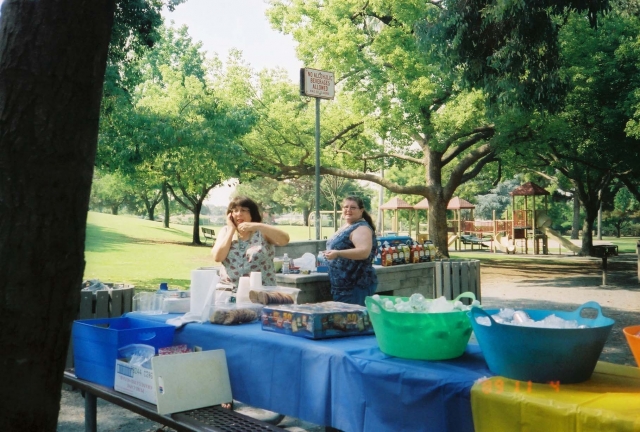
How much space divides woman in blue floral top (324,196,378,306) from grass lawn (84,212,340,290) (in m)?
11.1

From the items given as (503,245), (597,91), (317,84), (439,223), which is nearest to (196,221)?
(503,245)

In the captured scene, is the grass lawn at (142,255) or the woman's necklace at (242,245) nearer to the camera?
the woman's necklace at (242,245)

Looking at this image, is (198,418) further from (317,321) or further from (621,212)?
(621,212)

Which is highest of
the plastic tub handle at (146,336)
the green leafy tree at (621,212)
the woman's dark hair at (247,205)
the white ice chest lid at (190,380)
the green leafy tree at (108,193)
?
the green leafy tree at (108,193)

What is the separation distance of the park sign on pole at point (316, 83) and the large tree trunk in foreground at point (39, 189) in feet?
15.5

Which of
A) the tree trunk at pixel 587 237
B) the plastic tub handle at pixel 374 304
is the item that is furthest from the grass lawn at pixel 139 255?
the tree trunk at pixel 587 237

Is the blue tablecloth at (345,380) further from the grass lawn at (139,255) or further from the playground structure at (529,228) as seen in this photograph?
the playground structure at (529,228)

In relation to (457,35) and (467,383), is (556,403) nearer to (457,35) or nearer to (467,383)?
(467,383)

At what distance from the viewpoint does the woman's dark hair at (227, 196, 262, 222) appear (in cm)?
534

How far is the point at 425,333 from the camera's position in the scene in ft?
8.62

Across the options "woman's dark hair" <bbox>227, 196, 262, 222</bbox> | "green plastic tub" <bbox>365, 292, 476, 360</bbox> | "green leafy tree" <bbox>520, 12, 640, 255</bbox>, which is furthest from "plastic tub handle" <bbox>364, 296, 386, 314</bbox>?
"green leafy tree" <bbox>520, 12, 640, 255</bbox>

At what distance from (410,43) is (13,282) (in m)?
19.1

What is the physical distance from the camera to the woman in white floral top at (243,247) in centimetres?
521

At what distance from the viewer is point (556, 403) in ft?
6.77
